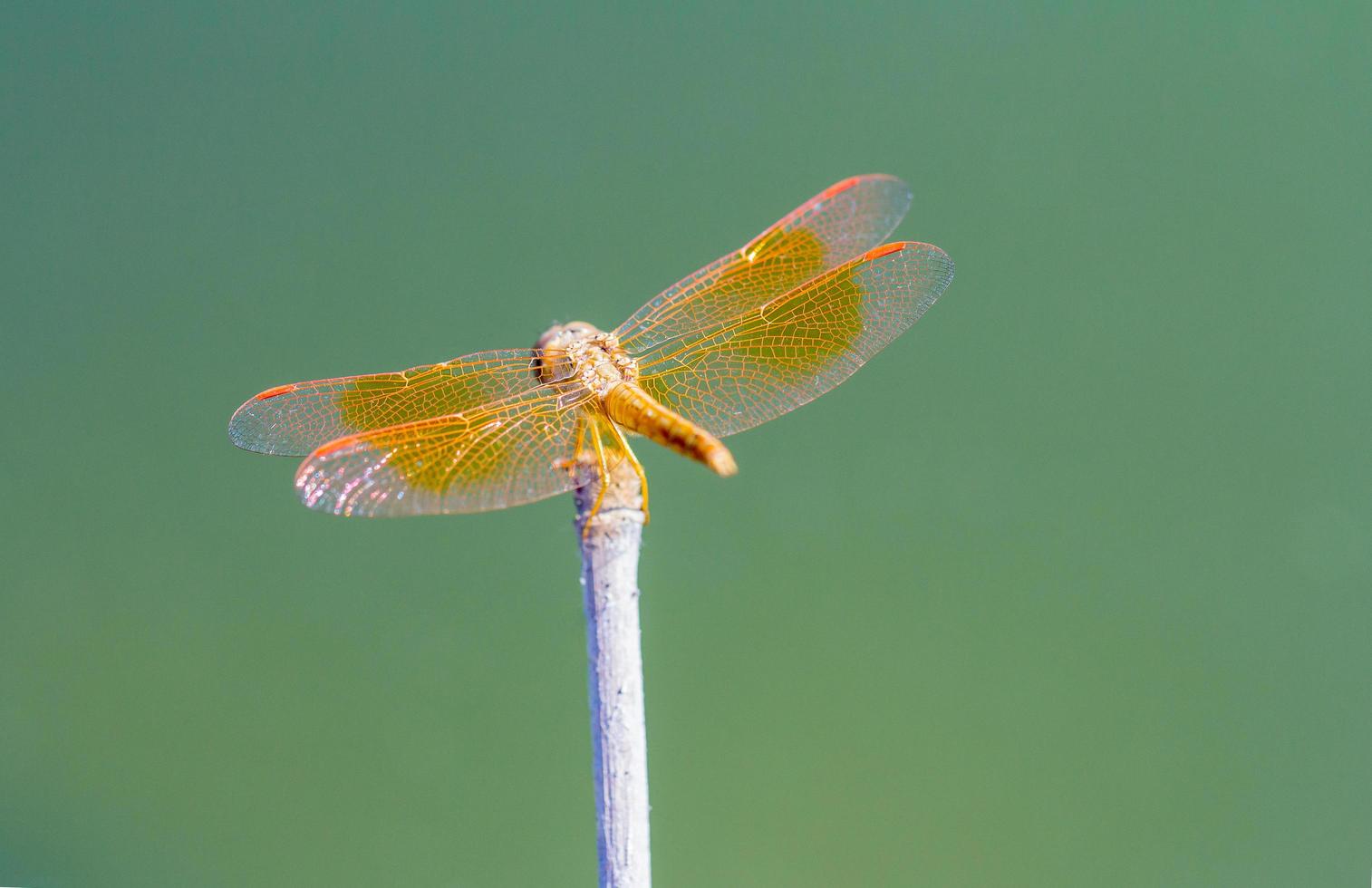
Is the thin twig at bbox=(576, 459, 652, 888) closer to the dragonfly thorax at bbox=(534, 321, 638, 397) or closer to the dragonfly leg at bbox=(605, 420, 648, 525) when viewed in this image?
the dragonfly leg at bbox=(605, 420, 648, 525)

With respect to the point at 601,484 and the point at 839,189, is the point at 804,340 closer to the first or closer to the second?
the point at 839,189

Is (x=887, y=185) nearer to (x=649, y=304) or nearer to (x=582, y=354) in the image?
(x=649, y=304)

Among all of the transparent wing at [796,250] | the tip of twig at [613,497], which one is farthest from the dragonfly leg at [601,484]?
the transparent wing at [796,250]

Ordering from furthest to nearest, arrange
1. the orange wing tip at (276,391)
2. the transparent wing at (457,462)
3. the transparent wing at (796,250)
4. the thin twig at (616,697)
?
the transparent wing at (796,250) → the orange wing tip at (276,391) → the transparent wing at (457,462) → the thin twig at (616,697)

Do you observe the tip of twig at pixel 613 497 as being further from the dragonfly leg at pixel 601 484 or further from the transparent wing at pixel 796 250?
the transparent wing at pixel 796 250

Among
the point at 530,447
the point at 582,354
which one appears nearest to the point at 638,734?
the point at 530,447

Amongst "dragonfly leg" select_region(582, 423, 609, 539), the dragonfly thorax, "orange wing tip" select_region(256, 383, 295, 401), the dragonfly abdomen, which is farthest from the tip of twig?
"orange wing tip" select_region(256, 383, 295, 401)

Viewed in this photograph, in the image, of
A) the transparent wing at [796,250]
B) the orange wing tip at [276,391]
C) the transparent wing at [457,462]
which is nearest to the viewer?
the transparent wing at [457,462]
